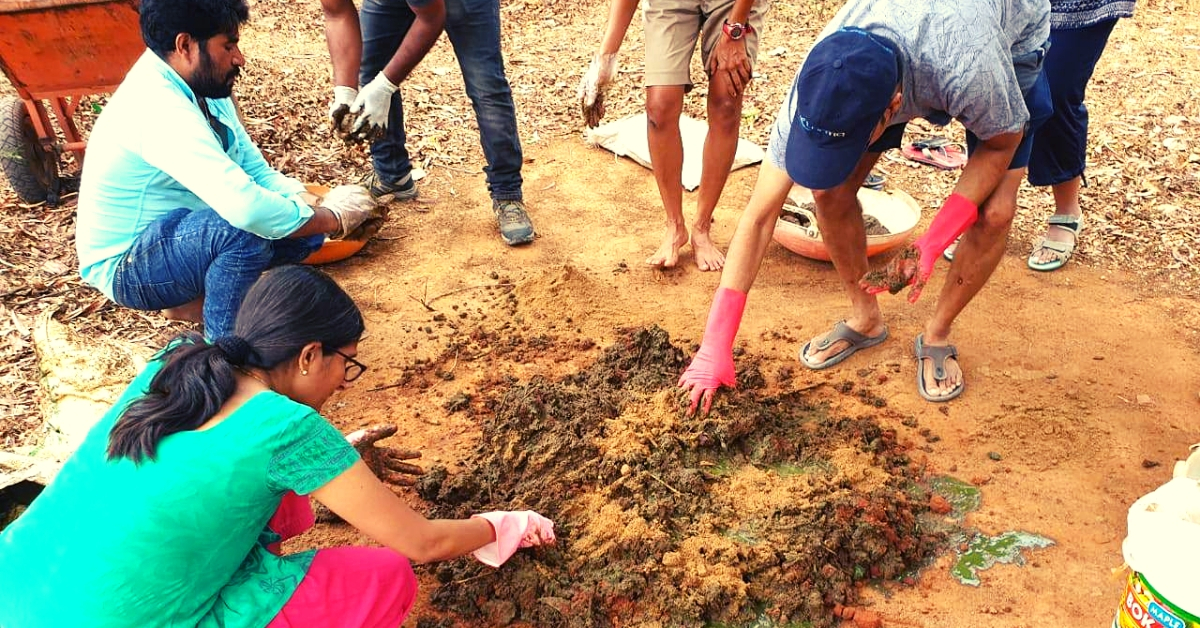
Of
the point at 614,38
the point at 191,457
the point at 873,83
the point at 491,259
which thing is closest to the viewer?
the point at 191,457

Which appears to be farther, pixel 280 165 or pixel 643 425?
pixel 280 165

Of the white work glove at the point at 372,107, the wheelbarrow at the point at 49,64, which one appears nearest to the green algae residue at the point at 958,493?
the white work glove at the point at 372,107

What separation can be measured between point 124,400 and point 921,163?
4.01 m

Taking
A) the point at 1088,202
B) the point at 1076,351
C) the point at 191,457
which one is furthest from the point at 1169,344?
the point at 191,457

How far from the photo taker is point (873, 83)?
196 cm

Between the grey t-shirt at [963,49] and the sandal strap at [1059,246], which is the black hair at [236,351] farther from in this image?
the sandal strap at [1059,246]

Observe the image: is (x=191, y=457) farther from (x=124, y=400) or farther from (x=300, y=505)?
(x=300, y=505)

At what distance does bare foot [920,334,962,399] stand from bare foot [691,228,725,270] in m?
1.01

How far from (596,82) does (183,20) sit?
65.7 inches

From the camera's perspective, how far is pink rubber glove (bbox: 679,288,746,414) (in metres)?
2.44

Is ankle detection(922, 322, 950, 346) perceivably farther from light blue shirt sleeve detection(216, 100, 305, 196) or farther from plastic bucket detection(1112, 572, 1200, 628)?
light blue shirt sleeve detection(216, 100, 305, 196)

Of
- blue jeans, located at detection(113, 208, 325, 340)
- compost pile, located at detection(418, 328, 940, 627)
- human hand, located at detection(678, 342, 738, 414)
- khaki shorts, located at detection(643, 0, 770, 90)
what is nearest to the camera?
compost pile, located at detection(418, 328, 940, 627)

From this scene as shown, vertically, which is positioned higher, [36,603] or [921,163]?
[36,603]

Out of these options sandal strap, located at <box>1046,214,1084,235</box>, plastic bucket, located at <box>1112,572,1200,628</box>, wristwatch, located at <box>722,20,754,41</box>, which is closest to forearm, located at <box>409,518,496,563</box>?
plastic bucket, located at <box>1112,572,1200,628</box>
